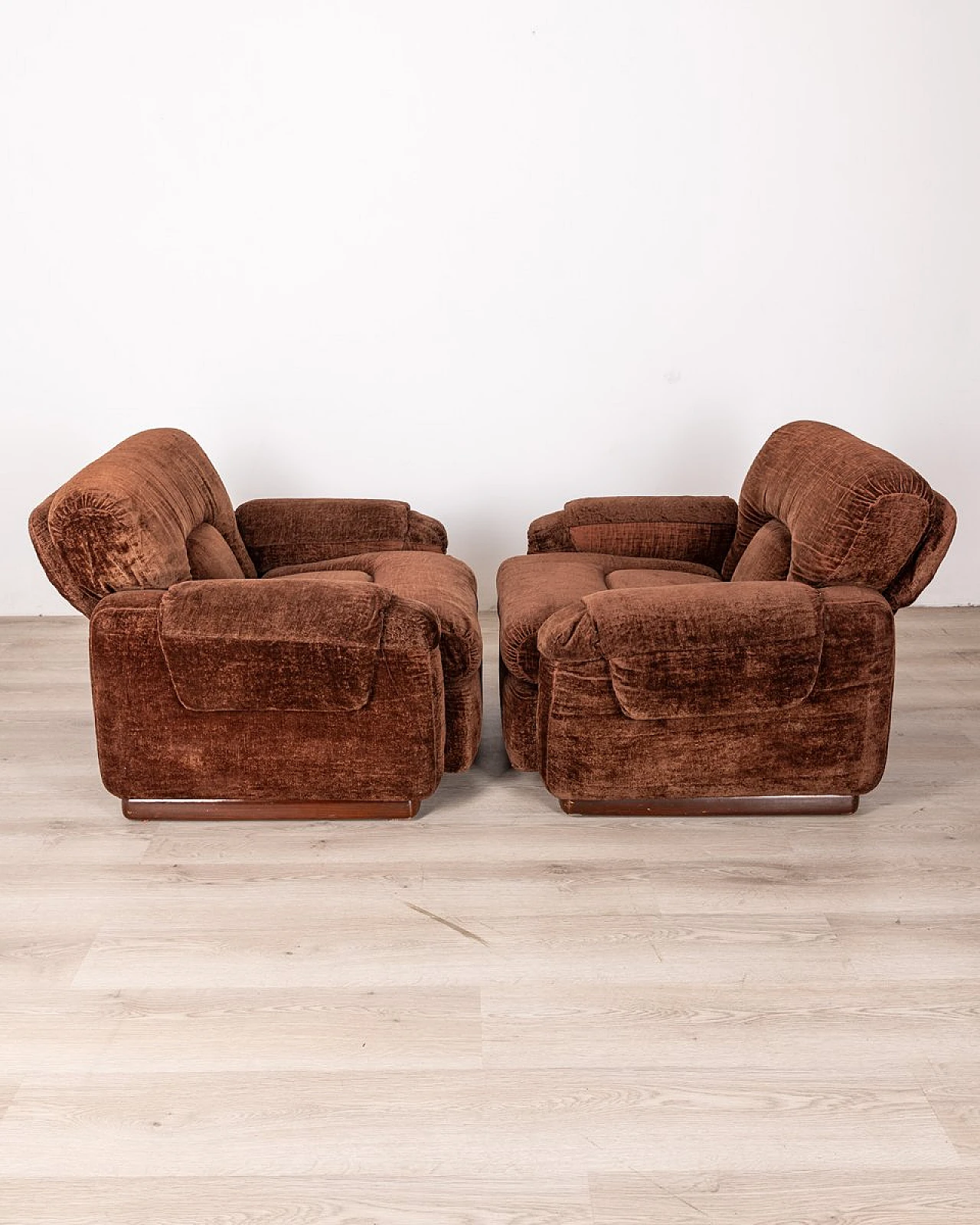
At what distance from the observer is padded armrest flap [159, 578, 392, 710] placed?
2674 millimetres

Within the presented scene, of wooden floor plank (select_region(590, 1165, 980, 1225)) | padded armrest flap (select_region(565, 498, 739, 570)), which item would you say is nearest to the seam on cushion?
padded armrest flap (select_region(565, 498, 739, 570))

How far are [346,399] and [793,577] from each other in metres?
2.13

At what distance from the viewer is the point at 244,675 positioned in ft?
8.84

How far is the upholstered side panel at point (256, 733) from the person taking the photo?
8.92 ft

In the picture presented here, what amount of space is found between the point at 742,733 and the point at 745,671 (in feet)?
0.56

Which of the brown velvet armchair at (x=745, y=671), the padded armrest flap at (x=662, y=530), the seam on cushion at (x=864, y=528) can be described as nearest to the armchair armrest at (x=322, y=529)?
the padded armrest flap at (x=662, y=530)

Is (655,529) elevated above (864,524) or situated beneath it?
situated beneath

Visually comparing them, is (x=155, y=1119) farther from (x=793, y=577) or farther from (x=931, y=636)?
(x=931, y=636)

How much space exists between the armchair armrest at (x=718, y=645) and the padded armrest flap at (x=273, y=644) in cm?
42

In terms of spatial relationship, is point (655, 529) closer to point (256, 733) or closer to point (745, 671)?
point (745, 671)

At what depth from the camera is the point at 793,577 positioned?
2.94 meters

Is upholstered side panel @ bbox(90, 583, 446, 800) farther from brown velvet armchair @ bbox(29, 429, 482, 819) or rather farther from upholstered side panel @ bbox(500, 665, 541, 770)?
upholstered side panel @ bbox(500, 665, 541, 770)

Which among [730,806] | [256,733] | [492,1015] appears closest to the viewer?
[492,1015]

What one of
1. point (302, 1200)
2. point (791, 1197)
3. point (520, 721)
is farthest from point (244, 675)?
point (791, 1197)
